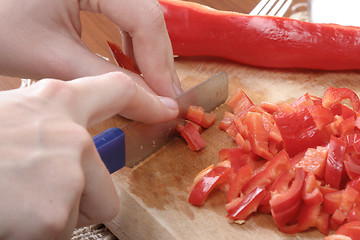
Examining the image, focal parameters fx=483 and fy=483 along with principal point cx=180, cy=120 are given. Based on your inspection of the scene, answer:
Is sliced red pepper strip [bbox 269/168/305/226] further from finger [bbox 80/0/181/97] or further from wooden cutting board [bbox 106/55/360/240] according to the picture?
finger [bbox 80/0/181/97]

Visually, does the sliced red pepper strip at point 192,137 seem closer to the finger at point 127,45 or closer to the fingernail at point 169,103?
the fingernail at point 169,103

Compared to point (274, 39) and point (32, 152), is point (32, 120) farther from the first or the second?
point (274, 39)

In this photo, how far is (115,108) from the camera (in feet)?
4.56

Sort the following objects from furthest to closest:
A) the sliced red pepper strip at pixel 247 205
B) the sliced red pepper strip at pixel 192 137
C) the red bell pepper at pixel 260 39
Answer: the red bell pepper at pixel 260 39 < the sliced red pepper strip at pixel 192 137 < the sliced red pepper strip at pixel 247 205

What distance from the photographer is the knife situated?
1580mm

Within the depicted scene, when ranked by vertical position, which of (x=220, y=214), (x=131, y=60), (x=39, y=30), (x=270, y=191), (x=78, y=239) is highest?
(x=39, y=30)

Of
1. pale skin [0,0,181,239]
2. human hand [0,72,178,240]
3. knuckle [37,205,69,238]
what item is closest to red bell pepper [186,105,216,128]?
pale skin [0,0,181,239]

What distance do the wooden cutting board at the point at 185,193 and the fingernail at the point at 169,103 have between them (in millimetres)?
185

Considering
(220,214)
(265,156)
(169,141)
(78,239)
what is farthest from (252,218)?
(78,239)

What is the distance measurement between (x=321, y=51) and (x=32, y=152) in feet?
4.94

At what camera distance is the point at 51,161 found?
3.52ft

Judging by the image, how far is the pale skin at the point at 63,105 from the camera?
1.04 metres

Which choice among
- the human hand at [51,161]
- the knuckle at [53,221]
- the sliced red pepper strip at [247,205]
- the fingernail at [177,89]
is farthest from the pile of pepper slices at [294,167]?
the knuckle at [53,221]

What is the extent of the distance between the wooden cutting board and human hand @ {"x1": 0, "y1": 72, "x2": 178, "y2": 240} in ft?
1.00
